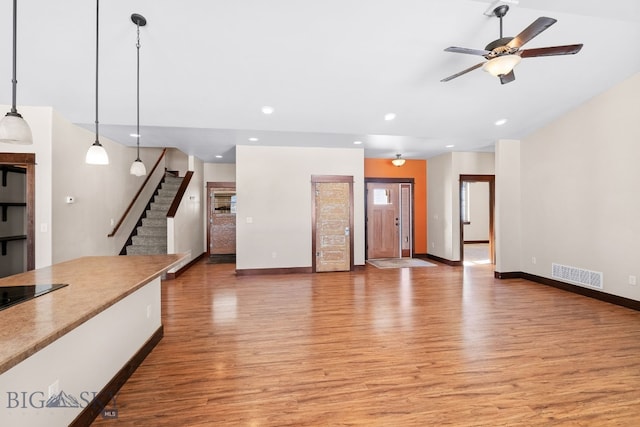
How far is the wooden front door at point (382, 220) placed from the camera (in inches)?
306

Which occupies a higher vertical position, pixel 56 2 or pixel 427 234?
pixel 56 2

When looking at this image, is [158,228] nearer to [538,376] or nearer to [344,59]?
[344,59]

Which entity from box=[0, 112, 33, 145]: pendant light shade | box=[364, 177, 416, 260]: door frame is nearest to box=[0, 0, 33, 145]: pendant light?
box=[0, 112, 33, 145]: pendant light shade

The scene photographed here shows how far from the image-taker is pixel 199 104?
4.04 m

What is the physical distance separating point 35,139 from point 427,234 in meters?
8.08

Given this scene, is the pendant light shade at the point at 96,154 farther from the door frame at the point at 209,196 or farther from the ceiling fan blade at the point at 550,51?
the door frame at the point at 209,196

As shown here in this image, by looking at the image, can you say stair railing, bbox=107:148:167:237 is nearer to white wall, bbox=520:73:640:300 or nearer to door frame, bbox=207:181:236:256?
door frame, bbox=207:181:236:256

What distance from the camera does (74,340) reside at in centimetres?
173

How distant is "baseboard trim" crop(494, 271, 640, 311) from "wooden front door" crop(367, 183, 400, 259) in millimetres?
2702

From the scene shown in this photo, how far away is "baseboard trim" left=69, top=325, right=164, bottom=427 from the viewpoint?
5.79 ft

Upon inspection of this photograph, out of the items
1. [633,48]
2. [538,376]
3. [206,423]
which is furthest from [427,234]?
Result: [206,423]

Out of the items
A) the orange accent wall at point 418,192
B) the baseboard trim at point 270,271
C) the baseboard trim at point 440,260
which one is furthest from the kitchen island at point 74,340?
the orange accent wall at point 418,192

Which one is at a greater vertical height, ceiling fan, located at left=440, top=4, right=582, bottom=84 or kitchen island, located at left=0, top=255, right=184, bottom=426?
ceiling fan, located at left=440, top=4, right=582, bottom=84

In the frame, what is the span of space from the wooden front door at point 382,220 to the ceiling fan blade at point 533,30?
17.2 ft
